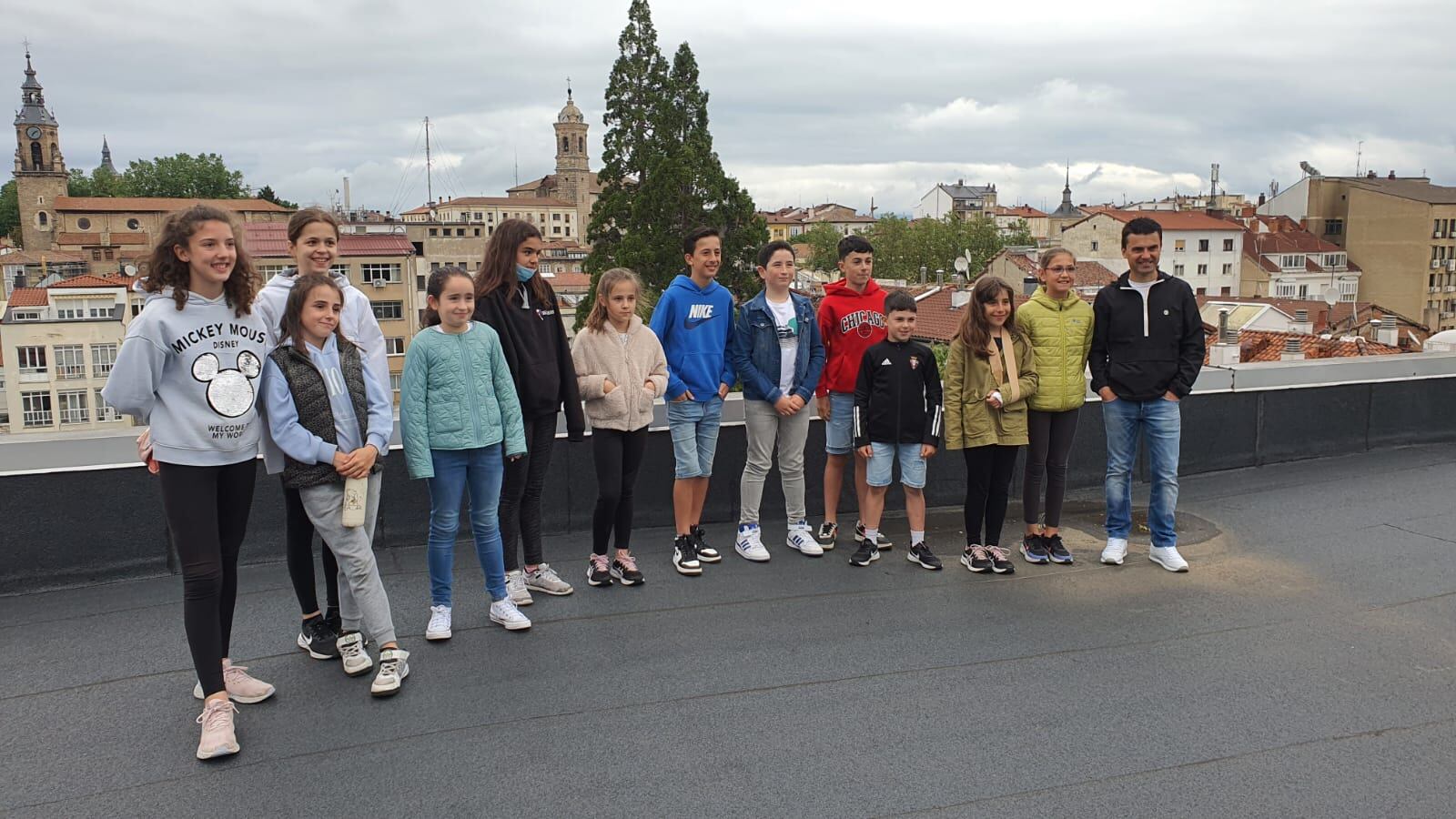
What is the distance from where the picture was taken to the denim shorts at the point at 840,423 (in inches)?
205

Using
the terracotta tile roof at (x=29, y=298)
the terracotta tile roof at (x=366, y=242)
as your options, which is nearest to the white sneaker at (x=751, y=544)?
the terracotta tile roof at (x=366, y=242)

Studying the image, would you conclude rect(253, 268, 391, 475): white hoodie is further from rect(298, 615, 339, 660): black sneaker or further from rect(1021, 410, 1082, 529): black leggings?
rect(1021, 410, 1082, 529): black leggings

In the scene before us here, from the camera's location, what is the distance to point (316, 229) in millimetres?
3736

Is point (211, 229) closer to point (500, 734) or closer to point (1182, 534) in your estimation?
point (500, 734)

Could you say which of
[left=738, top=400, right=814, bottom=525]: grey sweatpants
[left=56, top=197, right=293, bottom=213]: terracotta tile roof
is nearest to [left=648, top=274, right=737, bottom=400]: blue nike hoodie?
[left=738, top=400, right=814, bottom=525]: grey sweatpants

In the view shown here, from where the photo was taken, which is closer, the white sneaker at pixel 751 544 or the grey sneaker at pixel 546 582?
the grey sneaker at pixel 546 582

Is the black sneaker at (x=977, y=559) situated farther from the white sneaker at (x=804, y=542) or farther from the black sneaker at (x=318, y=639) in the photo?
the black sneaker at (x=318, y=639)

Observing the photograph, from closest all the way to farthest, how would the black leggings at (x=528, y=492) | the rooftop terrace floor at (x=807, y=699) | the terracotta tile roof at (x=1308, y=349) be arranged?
the rooftop terrace floor at (x=807, y=699) < the black leggings at (x=528, y=492) < the terracotta tile roof at (x=1308, y=349)

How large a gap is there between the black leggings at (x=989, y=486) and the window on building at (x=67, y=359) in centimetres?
6361

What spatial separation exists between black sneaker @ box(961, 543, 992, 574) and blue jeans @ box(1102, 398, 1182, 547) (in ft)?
2.21

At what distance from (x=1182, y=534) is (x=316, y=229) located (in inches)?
179

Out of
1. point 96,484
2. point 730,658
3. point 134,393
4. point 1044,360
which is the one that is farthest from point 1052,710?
point 96,484

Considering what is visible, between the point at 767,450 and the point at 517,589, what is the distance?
1502 mm

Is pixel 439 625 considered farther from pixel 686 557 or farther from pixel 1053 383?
pixel 1053 383
